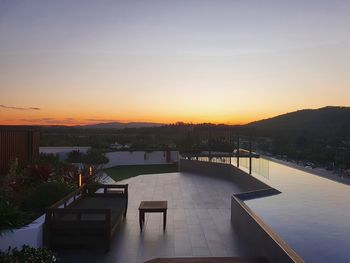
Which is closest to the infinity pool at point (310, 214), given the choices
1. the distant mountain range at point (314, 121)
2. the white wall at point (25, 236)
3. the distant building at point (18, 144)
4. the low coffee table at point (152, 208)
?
the low coffee table at point (152, 208)

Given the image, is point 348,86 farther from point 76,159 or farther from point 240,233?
point 76,159

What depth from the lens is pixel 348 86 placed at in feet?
47.0

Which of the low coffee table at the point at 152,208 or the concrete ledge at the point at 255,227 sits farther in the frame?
the low coffee table at the point at 152,208

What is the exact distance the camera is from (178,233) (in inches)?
266

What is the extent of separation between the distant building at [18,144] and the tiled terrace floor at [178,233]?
3.22 m

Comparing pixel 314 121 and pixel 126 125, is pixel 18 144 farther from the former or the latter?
A: pixel 126 125

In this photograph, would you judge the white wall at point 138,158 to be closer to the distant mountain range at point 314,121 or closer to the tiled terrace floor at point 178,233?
the distant mountain range at point 314,121

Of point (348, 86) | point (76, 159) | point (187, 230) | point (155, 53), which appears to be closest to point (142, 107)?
point (76, 159)

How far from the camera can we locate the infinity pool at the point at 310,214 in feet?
16.5

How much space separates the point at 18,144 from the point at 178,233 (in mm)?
5976

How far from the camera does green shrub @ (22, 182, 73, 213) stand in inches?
251

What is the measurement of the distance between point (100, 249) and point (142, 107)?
14943mm

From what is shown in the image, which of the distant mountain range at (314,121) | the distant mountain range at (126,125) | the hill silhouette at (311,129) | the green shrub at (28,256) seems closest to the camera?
the green shrub at (28,256)

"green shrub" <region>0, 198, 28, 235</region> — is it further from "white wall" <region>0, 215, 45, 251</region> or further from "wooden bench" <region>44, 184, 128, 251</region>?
"wooden bench" <region>44, 184, 128, 251</region>
